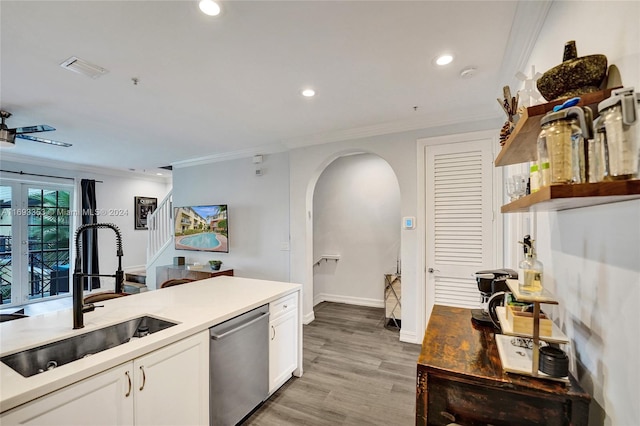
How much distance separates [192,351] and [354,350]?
2.20 m

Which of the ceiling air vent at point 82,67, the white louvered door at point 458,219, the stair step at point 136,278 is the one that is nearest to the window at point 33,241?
the stair step at point 136,278

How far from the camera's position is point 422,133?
138 inches

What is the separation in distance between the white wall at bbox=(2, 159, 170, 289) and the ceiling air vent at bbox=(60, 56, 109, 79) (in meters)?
4.82

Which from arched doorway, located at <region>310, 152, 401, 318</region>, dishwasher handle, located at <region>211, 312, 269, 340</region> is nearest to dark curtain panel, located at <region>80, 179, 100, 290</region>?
arched doorway, located at <region>310, 152, 401, 318</region>

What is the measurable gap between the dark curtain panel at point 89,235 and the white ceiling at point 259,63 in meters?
2.91

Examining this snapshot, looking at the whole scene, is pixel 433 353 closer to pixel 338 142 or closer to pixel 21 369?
pixel 21 369

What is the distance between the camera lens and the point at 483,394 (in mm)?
1086

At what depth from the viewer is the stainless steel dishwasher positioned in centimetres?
181

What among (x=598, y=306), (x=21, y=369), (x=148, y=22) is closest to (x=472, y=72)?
(x=598, y=306)

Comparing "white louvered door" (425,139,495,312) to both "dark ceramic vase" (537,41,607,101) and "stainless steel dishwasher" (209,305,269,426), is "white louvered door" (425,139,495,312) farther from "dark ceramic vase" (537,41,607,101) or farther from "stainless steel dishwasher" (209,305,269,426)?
"dark ceramic vase" (537,41,607,101)

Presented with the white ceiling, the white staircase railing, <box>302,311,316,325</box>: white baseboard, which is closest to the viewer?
the white ceiling

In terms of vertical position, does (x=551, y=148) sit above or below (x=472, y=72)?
below

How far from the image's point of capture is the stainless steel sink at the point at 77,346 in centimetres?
135

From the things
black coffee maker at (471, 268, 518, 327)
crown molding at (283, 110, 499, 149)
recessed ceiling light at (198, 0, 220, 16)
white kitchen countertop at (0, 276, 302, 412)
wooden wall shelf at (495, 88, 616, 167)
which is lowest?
white kitchen countertop at (0, 276, 302, 412)
